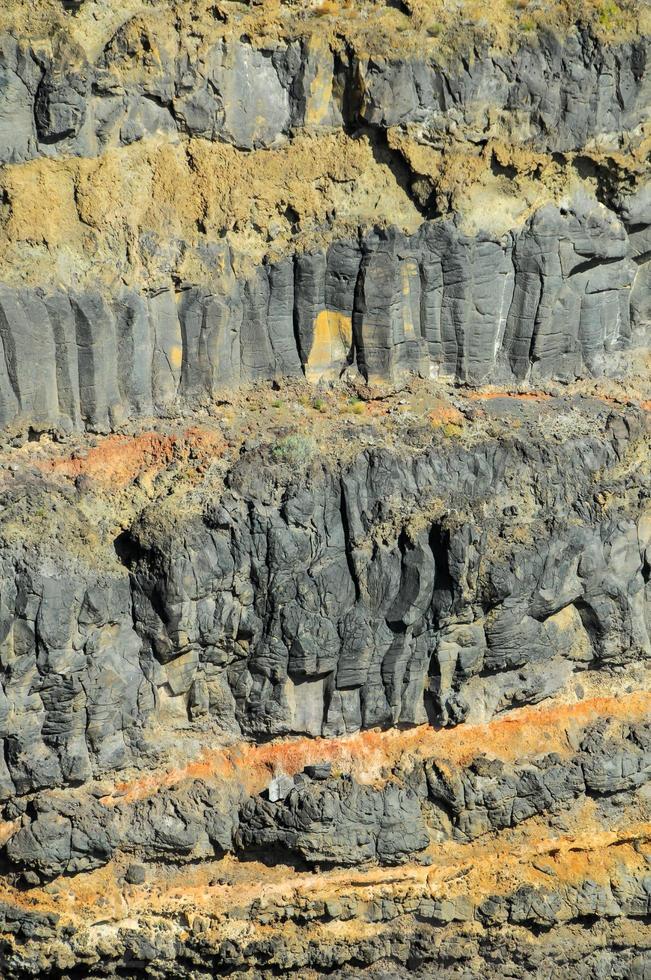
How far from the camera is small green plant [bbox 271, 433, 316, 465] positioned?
16109 millimetres

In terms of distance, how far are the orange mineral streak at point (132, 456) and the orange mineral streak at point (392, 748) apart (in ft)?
11.2

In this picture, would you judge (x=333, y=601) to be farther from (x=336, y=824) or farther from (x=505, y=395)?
(x=505, y=395)

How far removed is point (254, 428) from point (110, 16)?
4795 mm

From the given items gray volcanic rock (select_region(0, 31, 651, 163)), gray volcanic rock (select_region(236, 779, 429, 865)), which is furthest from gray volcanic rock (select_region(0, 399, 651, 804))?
gray volcanic rock (select_region(0, 31, 651, 163))

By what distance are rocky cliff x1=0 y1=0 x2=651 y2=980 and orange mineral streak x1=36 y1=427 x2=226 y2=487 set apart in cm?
4

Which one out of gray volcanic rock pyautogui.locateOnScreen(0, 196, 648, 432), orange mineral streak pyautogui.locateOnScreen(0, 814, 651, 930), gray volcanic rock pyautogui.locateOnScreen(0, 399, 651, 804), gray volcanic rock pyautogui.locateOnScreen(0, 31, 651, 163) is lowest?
orange mineral streak pyautogui.locateOnScreen(0, 814, 651, 930)

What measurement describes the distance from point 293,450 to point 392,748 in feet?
12.7

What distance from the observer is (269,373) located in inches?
659

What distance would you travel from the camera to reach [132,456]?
16.1 meters

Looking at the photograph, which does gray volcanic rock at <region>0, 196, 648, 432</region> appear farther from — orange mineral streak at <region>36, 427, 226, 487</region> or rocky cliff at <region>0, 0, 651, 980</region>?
orange mineral streak at <region>36, 427, 226, 487</region>

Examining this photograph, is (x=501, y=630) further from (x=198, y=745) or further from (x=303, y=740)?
(x=198, y=745)

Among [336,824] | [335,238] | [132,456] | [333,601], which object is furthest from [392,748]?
Answer: [335,238]

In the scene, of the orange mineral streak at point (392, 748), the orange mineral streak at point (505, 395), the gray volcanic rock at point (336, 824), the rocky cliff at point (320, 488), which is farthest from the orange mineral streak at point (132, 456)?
the gray volcanic rock at point (336, 824)

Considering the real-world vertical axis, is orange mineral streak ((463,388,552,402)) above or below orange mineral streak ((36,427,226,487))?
above
